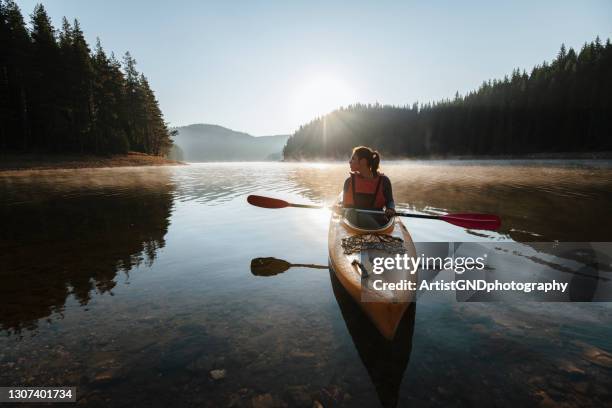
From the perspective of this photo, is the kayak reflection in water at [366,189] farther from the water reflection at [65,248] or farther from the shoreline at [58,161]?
the shoreline at [58,161]

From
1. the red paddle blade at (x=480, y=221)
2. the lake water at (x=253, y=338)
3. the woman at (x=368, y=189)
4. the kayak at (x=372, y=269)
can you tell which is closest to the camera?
the lake water at (x=253, y=338)

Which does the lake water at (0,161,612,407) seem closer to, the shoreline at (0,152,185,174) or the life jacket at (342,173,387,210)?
the life jacket at (342,173,387,210)

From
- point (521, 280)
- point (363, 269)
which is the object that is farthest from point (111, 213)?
point (521, 280)

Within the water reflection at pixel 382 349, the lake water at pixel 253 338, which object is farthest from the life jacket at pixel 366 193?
the water reflection at pixel 382 349

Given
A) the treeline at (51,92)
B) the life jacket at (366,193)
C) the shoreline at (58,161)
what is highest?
the treeline at (51,92)

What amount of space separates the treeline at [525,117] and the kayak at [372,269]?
3652 inches

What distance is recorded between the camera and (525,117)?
8244 centimetres

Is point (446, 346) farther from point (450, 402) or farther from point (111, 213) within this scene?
point (111, 213)

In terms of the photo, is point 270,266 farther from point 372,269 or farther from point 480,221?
point 480,221

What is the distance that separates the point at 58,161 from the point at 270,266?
4668cm

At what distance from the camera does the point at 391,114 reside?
13550 centimetres

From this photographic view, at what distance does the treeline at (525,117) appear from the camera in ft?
241

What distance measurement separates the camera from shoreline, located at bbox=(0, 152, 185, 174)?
3550 cm

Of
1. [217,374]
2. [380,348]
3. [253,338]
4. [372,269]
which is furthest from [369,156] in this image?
[217,374]
